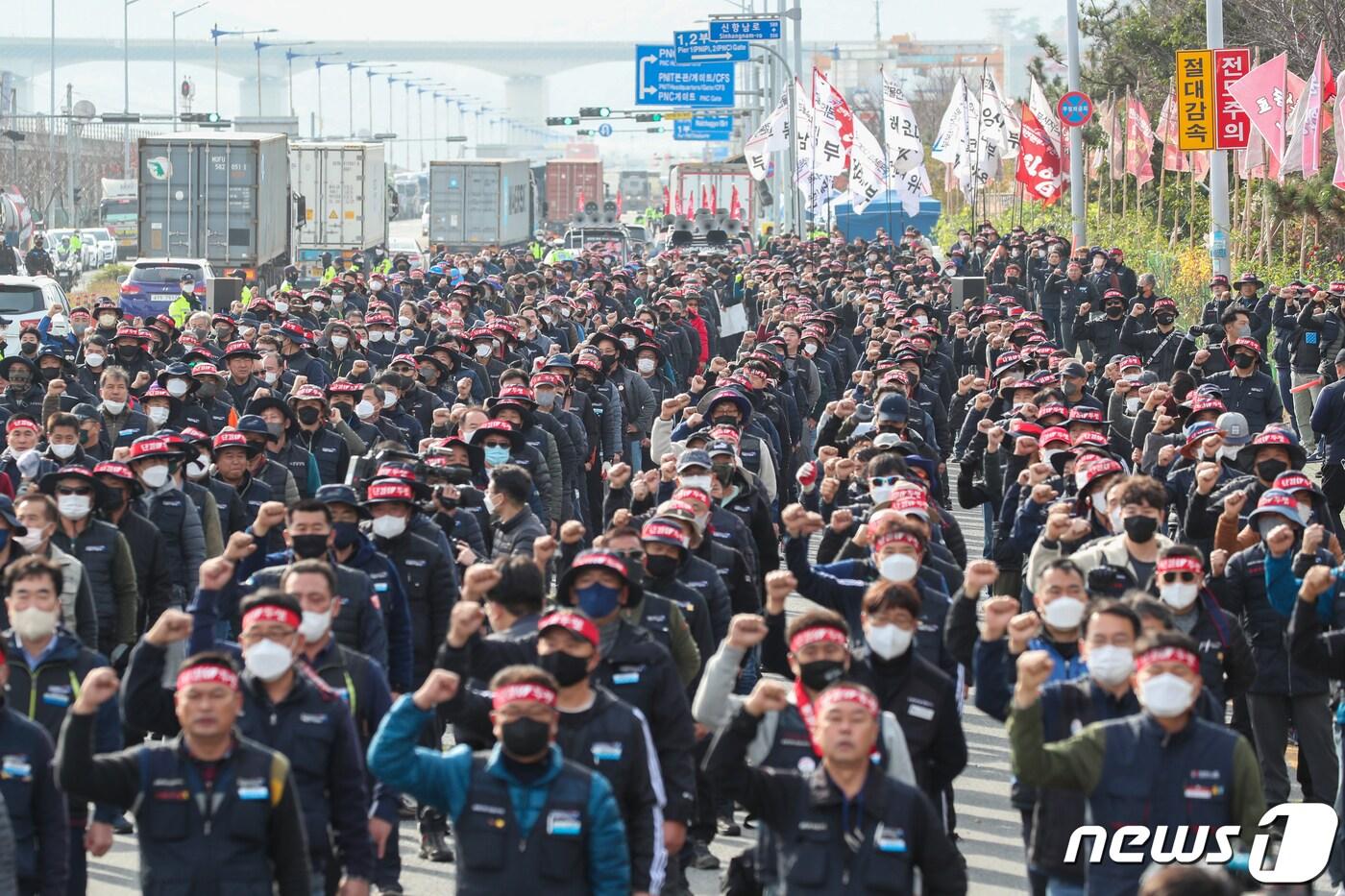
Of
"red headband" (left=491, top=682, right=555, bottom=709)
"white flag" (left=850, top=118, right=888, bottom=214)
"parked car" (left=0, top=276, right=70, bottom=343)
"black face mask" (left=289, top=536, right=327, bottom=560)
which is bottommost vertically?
"red headband" (left=491, top=682, right=555, bottom=709)

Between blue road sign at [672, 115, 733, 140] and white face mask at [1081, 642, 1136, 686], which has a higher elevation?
blue road sign at [672, 115, 733, 140]

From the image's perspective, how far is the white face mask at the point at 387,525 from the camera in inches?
416

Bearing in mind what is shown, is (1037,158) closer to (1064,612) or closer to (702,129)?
(1064,612)

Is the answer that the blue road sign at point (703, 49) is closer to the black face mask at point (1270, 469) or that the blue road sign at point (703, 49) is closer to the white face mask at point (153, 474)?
the black face mask at point (1270, 469)

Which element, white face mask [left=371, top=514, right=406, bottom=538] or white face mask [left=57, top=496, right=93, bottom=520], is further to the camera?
A: white face mask [left=57, top=496, right=93, bottom=520]

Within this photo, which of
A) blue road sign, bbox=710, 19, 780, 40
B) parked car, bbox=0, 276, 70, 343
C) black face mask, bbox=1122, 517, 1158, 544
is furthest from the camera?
blue road sign, bbox=710, 19, 780, 40

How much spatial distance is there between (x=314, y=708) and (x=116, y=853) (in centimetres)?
360

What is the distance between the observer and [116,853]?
35.1 ft

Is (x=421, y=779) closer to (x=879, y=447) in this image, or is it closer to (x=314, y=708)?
(x=314, y=708)

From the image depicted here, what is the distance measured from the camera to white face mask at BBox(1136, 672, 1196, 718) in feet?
22.4

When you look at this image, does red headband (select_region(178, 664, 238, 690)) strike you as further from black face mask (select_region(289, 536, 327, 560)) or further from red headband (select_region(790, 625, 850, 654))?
black face mask (select_region(289, 536, 327, 560))

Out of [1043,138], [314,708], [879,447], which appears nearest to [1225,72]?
[879,447]

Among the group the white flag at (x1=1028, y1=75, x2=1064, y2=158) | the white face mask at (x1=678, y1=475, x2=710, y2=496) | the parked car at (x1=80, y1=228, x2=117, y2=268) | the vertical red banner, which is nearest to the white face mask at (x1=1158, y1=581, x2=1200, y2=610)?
the white face mask at (x1=678, y1=475, x2=710, y2=496)

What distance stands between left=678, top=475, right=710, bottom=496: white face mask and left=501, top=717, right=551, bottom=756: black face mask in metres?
5.50
